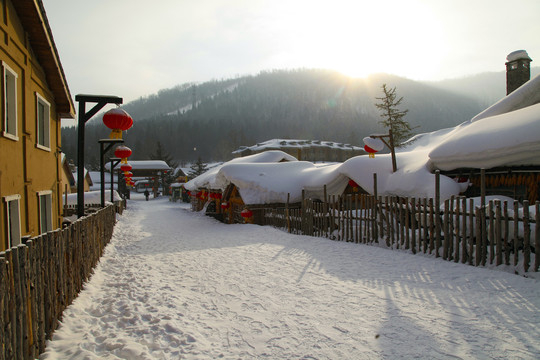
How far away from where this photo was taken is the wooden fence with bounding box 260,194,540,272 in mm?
6090

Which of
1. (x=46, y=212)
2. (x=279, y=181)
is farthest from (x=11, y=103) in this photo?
(x=279, y=181)

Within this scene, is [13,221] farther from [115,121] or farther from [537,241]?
[537,241]

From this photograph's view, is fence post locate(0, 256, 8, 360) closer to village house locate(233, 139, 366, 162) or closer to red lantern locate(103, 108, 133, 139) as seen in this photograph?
red lantern locate(103, 108, 133, 139)

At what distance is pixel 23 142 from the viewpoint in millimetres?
6906

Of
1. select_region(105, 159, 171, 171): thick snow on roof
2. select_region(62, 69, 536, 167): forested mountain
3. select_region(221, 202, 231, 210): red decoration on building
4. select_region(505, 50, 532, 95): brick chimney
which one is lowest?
select_region(221, 202, 231, 210): red decoration on building

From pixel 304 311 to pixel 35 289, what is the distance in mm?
3478

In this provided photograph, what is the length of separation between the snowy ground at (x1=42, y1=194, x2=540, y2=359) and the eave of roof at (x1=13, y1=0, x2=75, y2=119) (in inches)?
213

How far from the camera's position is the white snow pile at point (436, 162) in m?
8.33

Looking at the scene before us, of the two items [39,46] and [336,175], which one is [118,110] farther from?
[336,175]

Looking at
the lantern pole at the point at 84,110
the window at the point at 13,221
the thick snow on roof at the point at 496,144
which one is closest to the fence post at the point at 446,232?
the thick snow on roof at the point at 496,144

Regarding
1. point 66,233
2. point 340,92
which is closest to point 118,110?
point 66,233

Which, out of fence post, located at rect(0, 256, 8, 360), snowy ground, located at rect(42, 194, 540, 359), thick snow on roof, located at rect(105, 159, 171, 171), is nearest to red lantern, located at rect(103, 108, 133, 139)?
snowy ground, located at rect(42, 194, 540, 359)

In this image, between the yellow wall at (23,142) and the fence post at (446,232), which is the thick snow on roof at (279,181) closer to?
the fence post at (446,232)

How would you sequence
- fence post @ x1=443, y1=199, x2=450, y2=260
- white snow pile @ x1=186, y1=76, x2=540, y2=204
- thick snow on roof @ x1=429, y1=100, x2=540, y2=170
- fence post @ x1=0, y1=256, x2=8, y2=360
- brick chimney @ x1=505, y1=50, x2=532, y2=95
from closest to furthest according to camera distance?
fence post @ x1=0, y1=256, x2=8, y2=360, fence post @ x1=443, y1=199, x2=450, y2=260, thick snow on roof @ x1=429, y1=100, x2=540, y2=170, white snow pile @ x1=186, y1=76, x2=540, y2=204, brick chimney @ x1=505, y1=50, x2=532, y2=95
